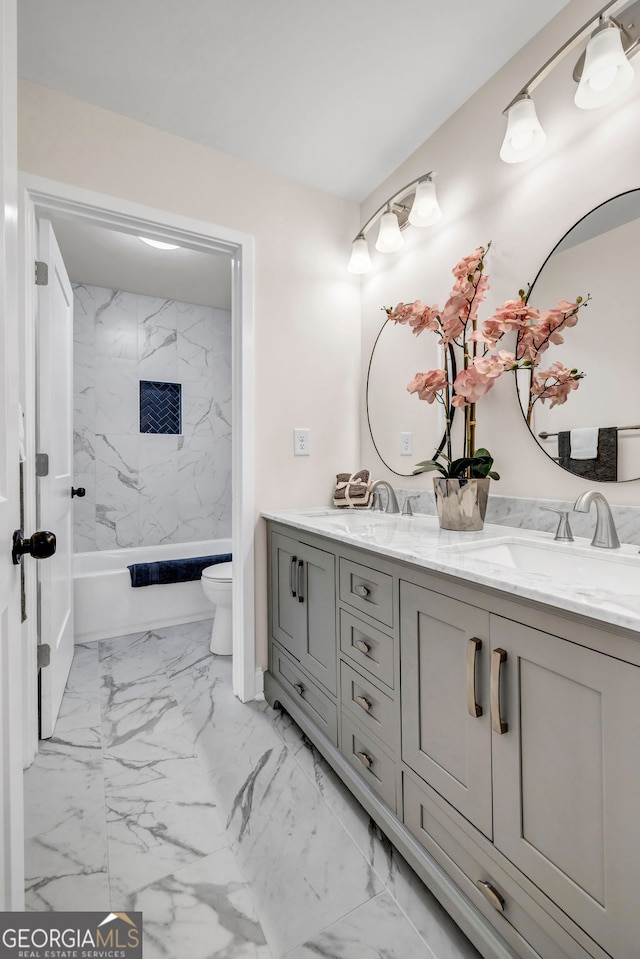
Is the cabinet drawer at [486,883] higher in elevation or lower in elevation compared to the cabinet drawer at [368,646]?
lower

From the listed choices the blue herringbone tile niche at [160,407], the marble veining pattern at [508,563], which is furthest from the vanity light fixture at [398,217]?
the blue herringbone tile niche at [160,407]

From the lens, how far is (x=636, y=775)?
653 mm

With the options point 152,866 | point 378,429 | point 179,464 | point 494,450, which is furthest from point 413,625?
point 179,464

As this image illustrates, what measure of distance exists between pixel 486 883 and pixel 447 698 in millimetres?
349

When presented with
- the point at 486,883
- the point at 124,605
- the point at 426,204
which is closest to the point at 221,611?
the point at 124,605

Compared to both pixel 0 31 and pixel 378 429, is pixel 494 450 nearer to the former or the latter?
pixel 378 429

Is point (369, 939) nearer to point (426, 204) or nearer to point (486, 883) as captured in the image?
point (486, 883)

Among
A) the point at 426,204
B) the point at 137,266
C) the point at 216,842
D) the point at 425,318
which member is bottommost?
the point at 216,842

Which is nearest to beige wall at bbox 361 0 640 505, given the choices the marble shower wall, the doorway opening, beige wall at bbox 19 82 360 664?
beige wall at bbox 19 82 360 664

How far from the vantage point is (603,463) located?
4.14 ft

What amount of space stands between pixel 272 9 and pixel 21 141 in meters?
0.98

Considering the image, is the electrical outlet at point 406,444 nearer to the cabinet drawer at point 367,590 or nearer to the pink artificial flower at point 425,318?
the pink artificial flower at point 425,318

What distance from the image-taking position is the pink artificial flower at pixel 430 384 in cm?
148

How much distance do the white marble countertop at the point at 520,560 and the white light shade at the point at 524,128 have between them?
1181 mm
